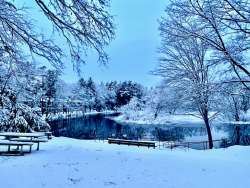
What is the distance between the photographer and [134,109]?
101 m

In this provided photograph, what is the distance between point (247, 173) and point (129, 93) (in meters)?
107

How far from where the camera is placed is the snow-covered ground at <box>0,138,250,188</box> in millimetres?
8399

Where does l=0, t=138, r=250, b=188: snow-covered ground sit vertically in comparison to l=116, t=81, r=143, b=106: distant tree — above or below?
below

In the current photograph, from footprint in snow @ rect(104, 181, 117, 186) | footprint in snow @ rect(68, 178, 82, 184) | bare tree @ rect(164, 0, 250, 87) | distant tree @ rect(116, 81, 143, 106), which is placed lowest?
footprint in snow @ rect(104, 181, 117, 186)

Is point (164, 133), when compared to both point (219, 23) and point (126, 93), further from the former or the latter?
point (126, 93)

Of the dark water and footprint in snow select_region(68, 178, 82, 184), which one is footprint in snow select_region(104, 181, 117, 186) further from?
the dark water

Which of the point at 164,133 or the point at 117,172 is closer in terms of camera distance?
the point at 117,172

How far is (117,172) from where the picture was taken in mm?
9711

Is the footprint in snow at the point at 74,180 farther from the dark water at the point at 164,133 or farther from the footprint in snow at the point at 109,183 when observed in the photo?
the dark water at the point at 164,133

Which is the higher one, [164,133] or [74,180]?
[164,133]

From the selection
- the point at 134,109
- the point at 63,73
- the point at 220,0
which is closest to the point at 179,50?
the point at 220,0

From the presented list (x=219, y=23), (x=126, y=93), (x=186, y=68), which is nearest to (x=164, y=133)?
(x=186, y=68)

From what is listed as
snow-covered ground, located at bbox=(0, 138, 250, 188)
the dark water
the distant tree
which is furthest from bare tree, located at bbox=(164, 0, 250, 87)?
the distant tree

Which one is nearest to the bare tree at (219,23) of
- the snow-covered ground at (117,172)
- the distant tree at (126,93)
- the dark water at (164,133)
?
the snow-covered ground at (117,172)
